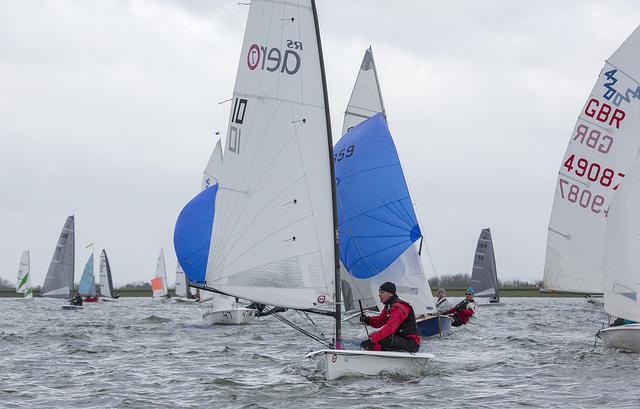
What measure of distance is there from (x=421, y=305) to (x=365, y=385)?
8.39 m

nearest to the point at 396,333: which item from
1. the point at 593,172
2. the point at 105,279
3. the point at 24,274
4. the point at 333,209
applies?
the point at 333,209

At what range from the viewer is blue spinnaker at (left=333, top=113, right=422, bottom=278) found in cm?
1825

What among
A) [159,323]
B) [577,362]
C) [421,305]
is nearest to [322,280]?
[577,362]

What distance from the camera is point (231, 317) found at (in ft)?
104

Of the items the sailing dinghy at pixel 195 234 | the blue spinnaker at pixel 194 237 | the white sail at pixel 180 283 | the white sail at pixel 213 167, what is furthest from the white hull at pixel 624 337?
the white sail at pixel 180 283

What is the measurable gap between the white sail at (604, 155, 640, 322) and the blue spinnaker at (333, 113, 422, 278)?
12.2 ft

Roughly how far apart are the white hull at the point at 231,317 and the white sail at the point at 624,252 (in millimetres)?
15931

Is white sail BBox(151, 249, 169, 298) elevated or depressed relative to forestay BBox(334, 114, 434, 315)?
elevated

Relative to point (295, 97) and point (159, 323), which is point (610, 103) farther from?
point (159, 323)

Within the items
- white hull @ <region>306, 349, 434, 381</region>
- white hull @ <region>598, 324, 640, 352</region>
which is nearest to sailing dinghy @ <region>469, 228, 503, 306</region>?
white hull @ <region>598, 324, 640, 352</region>

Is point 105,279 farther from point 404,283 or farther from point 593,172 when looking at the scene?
point 593,172

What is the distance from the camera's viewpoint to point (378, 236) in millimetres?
18375

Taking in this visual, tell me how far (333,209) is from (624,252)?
621 cm

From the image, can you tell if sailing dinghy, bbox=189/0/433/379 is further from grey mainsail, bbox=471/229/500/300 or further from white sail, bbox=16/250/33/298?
white sail, bbox=16/250/33/298
